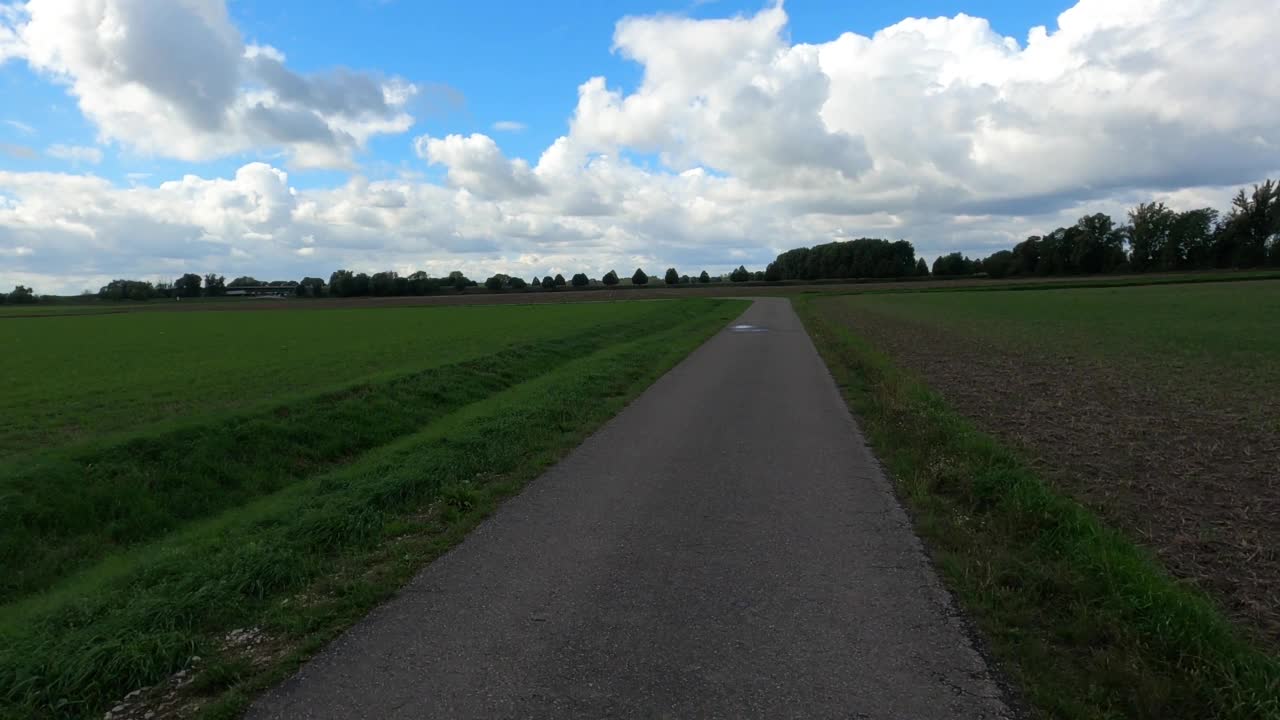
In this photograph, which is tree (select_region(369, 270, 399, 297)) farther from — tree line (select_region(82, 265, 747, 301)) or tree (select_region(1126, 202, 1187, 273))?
tree (select_region(1126, 202, 1187, 273))

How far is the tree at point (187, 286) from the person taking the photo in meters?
134

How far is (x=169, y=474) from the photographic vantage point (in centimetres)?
A: 865

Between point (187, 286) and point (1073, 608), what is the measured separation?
16343 cm

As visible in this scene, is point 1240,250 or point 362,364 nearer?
point 362,364

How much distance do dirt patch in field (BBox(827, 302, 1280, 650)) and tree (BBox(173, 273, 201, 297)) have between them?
152m

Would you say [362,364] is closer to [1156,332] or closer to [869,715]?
[869,715]

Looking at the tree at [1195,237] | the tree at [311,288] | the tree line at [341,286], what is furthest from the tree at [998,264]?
the tree at [311,288]

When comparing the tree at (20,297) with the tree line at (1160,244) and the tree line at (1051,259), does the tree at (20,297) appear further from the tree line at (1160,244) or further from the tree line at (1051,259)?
the tree line at (1160,244)

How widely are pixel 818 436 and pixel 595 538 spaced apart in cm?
505

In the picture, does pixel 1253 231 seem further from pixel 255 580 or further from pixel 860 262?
pixel 255 580

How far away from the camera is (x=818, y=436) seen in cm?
997

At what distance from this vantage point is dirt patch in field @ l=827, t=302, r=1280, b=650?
5.22 m

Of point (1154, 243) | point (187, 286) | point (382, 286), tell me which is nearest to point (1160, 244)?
point (1154, 243)

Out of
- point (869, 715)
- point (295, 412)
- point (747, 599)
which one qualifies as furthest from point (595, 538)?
point (295, 412)
